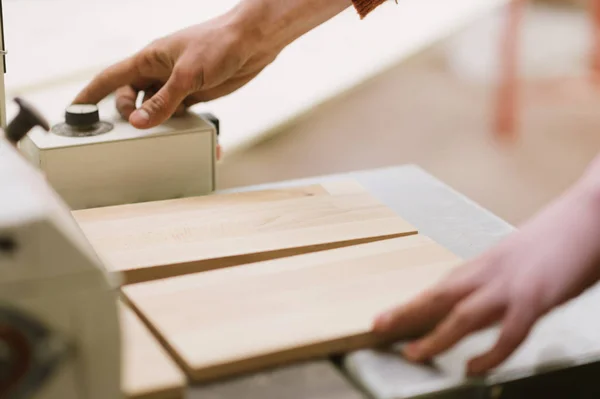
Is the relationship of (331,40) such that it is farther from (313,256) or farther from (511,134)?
(313,256)

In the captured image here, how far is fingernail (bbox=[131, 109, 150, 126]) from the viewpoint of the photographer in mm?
1209

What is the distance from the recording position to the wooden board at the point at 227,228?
0.98 meters

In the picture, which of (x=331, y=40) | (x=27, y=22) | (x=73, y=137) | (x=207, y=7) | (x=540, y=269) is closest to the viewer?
(x=540, y=269)

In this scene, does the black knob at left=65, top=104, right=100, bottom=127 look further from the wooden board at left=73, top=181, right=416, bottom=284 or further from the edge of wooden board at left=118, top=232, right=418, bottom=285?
the edge of wooden board at left=118, top=232, right=418, bottom=285

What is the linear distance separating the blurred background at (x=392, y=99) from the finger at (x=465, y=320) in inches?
67.7

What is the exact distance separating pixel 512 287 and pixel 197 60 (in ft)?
2.32

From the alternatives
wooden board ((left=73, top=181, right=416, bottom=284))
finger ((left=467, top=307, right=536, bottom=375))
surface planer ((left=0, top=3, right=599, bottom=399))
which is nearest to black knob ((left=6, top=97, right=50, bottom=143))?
surface planer ((left=0, top=3, right=599, bottom=399))

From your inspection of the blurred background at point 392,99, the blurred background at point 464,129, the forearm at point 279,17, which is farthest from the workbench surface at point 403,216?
the blurred background at point 464,129

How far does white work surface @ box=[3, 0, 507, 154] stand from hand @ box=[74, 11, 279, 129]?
85cm

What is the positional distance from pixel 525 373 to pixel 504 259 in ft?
0.39

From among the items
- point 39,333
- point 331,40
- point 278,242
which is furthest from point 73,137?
point 331,40

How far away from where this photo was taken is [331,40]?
11.4 ft

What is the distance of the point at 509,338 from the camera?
777 millimetres

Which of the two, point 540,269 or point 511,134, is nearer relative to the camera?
point 540,269
